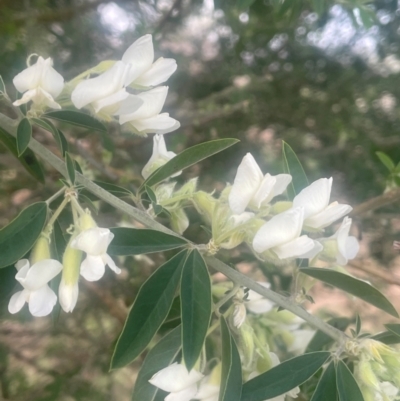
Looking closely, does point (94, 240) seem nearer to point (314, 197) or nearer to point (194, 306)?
point (194, 306)

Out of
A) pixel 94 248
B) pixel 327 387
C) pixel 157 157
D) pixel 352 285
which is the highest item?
pixel 157 157

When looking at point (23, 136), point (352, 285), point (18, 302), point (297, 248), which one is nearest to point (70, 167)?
point (23, 136)

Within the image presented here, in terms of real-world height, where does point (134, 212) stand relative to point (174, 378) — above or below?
above

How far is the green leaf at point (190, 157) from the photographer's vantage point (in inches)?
21.1

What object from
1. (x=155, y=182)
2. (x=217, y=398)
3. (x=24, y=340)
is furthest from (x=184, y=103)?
(x=217, y=398)

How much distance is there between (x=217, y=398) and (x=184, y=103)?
52.0 inches

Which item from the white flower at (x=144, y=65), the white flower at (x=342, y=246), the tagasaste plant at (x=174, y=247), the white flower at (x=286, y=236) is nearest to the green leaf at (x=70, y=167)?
the tagasaste plant at (x=174, y=247)

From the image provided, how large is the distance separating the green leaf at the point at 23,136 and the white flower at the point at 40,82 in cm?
3

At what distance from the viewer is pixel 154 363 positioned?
0.59 m

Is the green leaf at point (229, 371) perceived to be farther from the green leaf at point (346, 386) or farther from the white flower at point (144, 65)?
the white flower at point (144, 65)

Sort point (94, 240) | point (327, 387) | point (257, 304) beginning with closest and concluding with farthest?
1. point (94, 240)
2. point (327, 387)
3. point (257, 304)

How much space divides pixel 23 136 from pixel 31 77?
0.22ft

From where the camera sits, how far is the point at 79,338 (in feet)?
5.16

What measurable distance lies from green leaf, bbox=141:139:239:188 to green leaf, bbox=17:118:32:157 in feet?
0.49
